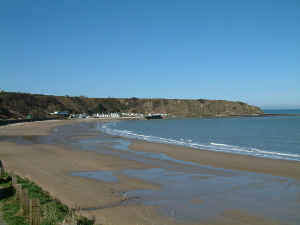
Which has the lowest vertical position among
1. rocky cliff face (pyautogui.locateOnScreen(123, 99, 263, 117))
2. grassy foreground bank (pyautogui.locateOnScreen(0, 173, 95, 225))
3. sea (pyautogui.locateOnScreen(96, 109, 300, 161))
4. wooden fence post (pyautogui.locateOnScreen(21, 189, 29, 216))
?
sea (pyautogui.locateOnScreen(96, 109, 300, 161))

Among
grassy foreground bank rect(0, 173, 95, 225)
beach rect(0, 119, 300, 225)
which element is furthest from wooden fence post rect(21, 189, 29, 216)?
beach rect(0, 119, 300, 225)

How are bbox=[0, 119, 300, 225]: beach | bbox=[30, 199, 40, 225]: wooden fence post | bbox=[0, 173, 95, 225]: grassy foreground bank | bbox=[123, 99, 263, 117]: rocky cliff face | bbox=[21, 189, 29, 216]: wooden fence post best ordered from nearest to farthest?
bbox=[30, 199, 40, 225]: wooden fence post < bbox=[0, 173, 95, 225]: grassy foreground bank < bbox=[21, 189, 29, 216]: wooden fence post < bbox=[0, 119, 300, 225]: beach < bbox=[123, 99, 263, 117]: rocky cliff face

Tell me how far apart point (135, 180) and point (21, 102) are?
339 ft

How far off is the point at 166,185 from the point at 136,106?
155 metres

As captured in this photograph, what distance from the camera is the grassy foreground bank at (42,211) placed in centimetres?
765

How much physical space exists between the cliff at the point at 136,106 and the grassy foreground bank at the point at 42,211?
10989 cm

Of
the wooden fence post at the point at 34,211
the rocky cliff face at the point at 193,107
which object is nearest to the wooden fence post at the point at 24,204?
the wooden fence post at the point at 34,211

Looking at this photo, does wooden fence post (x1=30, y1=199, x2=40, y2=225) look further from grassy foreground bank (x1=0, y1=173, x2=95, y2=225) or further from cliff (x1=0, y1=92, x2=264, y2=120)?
cliff (x1=0, y1=92, x2=264, y2=120)

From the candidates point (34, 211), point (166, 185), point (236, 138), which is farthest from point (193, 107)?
point (34, 211)

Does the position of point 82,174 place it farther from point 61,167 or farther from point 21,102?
point 21,102

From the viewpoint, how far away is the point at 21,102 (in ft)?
356

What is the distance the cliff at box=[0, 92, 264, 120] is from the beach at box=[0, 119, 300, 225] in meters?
102

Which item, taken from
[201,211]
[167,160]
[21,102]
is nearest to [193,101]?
[21,102]

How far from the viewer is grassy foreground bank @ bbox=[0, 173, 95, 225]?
25.1 ft
